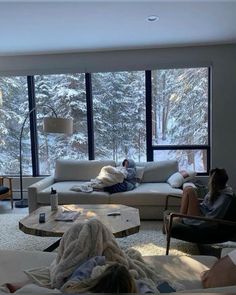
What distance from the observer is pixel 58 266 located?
176 centimetres

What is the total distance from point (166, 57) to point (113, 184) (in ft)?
7.53

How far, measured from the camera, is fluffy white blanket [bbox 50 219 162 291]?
174cm

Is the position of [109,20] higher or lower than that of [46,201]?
higher

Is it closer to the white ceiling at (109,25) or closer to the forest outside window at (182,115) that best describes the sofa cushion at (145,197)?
the forest outside window at (182,115)

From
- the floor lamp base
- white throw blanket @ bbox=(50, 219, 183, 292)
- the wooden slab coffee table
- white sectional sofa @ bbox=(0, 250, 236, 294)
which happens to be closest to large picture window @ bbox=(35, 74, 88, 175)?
the floor lamp base

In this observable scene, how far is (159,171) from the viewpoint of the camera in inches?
196

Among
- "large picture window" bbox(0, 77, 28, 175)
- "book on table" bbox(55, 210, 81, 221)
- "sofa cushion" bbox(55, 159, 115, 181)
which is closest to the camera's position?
"book on table" bbox(55, 210, 81, 221)

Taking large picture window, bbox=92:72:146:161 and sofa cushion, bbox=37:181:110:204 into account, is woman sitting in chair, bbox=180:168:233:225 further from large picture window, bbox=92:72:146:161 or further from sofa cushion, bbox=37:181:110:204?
large picture window, bbox=92:72:146:161

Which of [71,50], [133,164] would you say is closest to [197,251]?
[133,164]

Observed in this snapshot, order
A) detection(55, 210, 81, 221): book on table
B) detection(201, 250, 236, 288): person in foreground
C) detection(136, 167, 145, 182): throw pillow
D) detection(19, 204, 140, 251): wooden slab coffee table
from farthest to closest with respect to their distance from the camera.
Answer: detection(136, 167, 145, 182): throw pillow < detection(55, 210, 81, 221): book on table < detection(19, 204, 140, 251): wooden slab coffee table < detection(201, 250, 236, 288): person in foreground

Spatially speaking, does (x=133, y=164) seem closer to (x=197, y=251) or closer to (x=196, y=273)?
(x=197, y=251)

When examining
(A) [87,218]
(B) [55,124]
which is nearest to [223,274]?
(A) [87,218]

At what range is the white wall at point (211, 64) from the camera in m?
5.23

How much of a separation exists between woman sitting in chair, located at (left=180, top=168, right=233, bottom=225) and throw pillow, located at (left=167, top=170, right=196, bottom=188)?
1053mm
